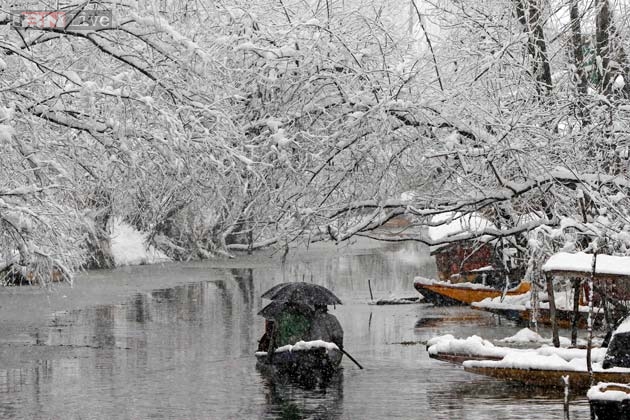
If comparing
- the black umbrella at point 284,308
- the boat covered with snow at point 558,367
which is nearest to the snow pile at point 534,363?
the boat covered with snow at point 558,367

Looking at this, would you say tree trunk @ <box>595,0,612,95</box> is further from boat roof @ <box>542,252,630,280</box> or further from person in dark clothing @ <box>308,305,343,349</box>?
person in dark clothing @ <box>308,305,343,349</box>

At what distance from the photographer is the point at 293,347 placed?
67.8 ft

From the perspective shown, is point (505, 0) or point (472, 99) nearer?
point (472, 99)

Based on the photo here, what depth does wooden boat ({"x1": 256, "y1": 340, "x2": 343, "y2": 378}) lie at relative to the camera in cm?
2066

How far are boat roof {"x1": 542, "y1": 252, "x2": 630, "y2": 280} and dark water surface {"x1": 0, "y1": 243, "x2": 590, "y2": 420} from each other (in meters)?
2.08

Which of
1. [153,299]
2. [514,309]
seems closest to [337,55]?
[514,309]

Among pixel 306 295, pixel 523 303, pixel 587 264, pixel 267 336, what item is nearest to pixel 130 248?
pixel 523 303

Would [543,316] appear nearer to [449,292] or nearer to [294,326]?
[449,292]

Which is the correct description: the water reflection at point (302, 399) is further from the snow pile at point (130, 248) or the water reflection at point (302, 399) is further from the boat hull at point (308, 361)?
the snow pile at point (130, 248)

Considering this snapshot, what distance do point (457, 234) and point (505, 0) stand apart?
4.39m

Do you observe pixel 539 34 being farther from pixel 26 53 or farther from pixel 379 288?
pixel 379 288

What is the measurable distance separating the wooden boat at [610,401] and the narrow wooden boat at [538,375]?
3225 millimetres

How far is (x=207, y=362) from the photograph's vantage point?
23312 mm

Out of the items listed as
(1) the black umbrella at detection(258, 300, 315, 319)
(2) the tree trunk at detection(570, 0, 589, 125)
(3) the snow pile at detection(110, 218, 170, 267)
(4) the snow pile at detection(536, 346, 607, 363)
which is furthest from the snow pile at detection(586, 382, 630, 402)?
(3) the snow pile at detection(110, 218, 170, 267)
